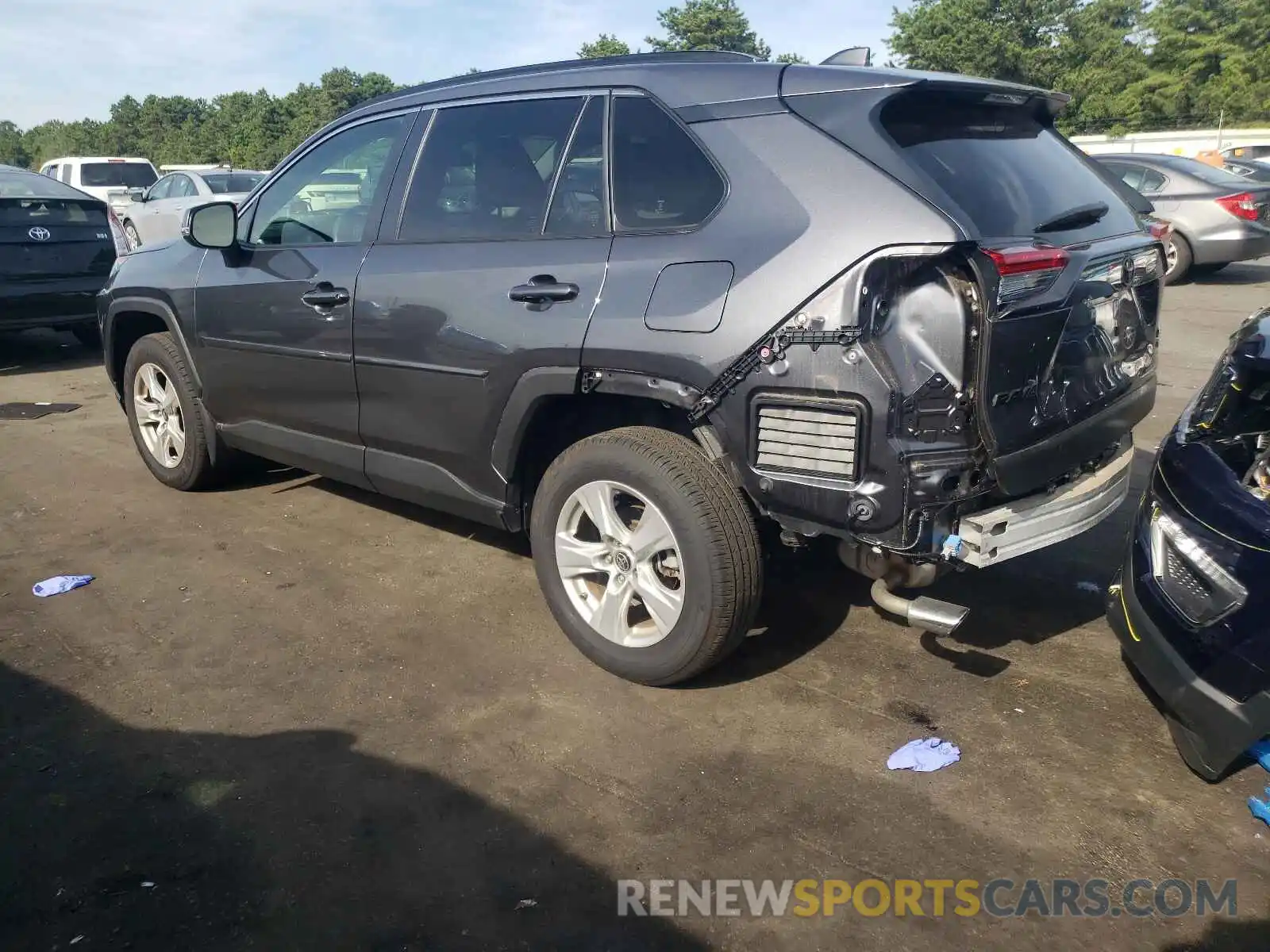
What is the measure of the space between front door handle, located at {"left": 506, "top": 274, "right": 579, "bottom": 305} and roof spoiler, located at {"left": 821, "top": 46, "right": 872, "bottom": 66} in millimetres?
1252

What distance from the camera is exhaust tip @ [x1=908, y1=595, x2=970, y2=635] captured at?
290 cm

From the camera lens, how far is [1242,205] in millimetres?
11828

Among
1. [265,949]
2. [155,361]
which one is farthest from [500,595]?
[155,361]

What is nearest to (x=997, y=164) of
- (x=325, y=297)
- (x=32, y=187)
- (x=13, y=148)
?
(x=325, y=297)

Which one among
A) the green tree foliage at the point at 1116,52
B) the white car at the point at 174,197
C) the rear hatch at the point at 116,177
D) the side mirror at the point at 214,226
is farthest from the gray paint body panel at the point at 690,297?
the green tree foliage at the point at 1116,52

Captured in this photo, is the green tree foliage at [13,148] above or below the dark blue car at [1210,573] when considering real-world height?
above

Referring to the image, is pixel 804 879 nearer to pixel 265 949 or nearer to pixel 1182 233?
pixel 265 949

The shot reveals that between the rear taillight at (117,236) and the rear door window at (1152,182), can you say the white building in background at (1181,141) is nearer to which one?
the rear door window at (1152,182)

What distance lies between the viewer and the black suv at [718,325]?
105 inches

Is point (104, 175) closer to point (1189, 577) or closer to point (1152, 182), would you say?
point (1152, 182)

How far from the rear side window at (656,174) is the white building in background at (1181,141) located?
33592 millimetres

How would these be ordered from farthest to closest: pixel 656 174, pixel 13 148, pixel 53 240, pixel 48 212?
1. pixel 13 148
2. pixel 48 212
3. pixel 53 240
4. pixel 656 174

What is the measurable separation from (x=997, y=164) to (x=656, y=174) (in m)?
1.05

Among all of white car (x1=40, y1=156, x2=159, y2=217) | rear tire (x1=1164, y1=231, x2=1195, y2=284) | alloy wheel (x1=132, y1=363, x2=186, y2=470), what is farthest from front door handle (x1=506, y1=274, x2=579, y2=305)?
white car (x1=40, y1=156, x2=159, y2=217)
